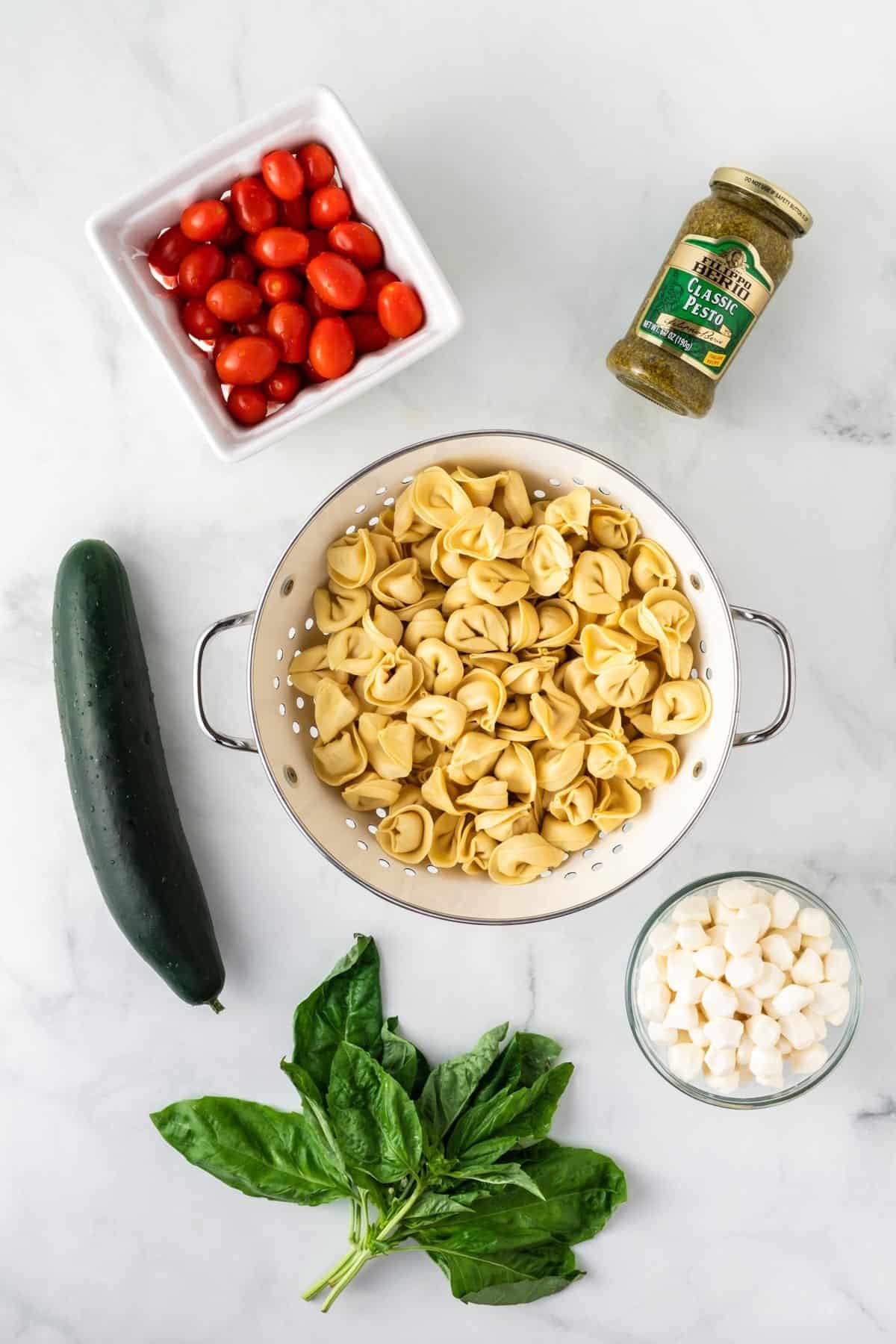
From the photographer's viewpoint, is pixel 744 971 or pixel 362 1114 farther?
pixel 362 1114

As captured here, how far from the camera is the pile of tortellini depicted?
1468 millimetres

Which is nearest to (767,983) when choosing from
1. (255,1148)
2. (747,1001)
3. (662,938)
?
(747,1001)

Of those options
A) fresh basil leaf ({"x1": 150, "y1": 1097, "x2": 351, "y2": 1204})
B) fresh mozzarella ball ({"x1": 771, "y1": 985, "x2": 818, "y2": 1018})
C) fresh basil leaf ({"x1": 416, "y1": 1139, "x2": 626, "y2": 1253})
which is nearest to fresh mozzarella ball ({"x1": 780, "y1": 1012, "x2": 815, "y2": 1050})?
fresh mozzarella ball ({"x1": 771, "y1": 985, "x2": 818, "y2": 1018})

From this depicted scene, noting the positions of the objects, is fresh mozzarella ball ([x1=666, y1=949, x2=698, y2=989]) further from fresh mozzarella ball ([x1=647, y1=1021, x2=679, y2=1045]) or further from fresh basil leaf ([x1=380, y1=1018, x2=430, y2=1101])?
→ fresh basil leaf ([x1=380, y1=1018, x2=430, y2=1101])

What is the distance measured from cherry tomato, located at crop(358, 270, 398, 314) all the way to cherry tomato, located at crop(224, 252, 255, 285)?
6.3 inches

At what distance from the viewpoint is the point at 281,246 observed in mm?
1393

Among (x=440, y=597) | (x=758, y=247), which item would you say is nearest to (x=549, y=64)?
(x=758, y=247)

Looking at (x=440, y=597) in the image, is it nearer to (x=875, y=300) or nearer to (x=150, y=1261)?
A: (x=875, y=300)

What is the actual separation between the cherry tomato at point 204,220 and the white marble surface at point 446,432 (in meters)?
0.21

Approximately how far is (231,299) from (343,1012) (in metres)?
1.04

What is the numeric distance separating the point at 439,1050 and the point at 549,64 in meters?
1.48

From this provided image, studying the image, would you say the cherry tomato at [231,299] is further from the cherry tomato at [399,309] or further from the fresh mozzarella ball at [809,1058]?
the fresh mozzarella ball at [809,1058]

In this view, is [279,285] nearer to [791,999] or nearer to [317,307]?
[317,307]

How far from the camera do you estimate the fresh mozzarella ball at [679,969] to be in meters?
1.44
